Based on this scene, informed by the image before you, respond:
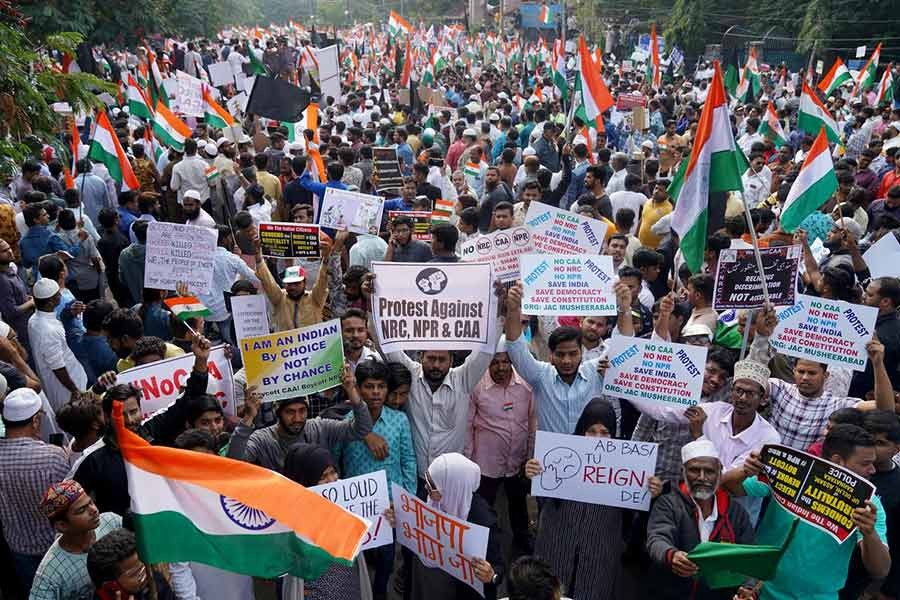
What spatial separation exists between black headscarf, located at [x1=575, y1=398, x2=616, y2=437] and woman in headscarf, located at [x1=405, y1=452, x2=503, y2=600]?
741 millimetres

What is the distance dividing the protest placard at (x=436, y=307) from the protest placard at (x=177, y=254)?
217cm

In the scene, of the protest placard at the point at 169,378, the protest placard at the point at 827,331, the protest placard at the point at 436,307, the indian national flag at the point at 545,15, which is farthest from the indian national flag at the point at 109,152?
the indian national flag at the point at 545,15

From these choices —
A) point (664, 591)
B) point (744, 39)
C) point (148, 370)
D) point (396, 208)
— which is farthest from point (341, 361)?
point (744, 39)

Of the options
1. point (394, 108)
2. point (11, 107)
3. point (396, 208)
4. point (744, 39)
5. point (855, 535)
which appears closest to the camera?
point (855, 535)

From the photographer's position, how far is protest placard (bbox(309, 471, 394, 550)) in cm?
422

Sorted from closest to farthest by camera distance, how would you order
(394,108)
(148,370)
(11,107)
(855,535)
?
(855,535), (148,370), (11,107), (394,108)

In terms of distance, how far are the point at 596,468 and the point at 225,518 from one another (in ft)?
6.98

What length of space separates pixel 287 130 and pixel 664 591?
34.8 ft

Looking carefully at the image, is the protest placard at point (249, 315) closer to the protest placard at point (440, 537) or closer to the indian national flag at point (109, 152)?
the protest placard at point (440, 537)

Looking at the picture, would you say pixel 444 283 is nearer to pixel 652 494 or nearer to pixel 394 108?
pixel 652 494

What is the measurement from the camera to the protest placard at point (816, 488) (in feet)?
11.8

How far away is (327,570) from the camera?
4.21 meters

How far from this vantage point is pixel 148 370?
5.18 m

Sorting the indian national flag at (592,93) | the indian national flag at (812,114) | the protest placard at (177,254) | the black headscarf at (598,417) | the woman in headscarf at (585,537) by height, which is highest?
the indian national flag at (592,93)
